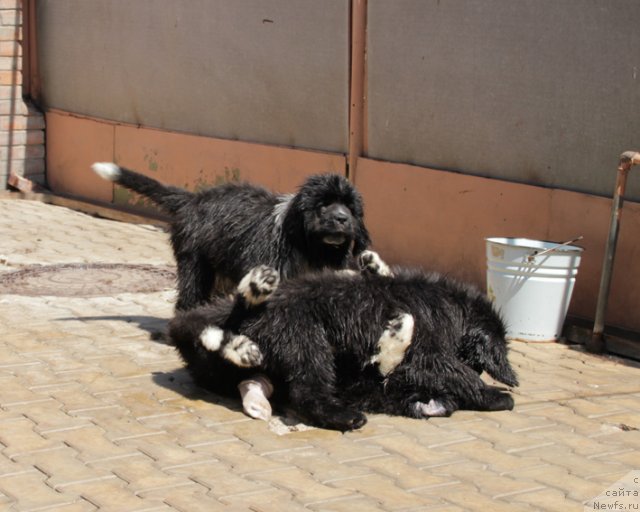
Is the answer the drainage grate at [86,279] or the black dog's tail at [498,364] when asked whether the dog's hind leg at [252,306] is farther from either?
the drainage grate at [86,279]

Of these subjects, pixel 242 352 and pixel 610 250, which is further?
pixel 610 250

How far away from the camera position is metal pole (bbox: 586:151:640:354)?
6.86m

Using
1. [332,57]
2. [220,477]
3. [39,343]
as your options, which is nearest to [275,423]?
[220,477]

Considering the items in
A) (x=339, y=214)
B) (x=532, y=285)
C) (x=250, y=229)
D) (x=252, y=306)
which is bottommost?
(x=532, y=285)

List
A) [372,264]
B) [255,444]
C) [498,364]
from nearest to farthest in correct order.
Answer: [255,444] < [498,364] < [372,264]

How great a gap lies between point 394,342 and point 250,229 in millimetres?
1441

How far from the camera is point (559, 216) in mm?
7715

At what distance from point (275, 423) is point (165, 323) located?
2311 millimetres

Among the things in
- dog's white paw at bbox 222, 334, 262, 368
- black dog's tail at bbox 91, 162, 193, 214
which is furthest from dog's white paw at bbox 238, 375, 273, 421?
black dog's tail at bbox 91, 162, 193, 214

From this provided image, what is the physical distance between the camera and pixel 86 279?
8781 millimetres

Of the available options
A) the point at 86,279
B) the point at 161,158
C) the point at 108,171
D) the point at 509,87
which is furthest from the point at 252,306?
the point at 161,158

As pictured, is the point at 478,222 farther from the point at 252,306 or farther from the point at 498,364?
A: the point at 252,306

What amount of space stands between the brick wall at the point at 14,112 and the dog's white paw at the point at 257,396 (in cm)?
841

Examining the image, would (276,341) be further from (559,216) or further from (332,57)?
(332,57)
